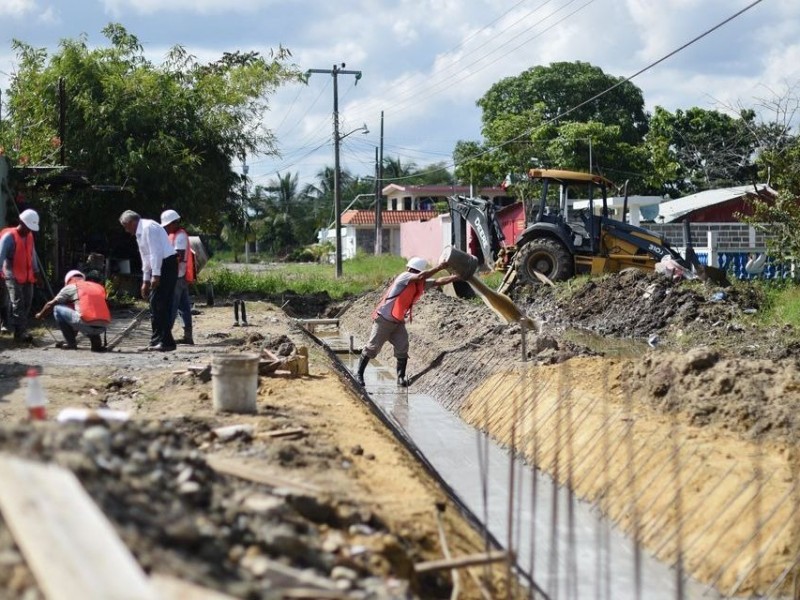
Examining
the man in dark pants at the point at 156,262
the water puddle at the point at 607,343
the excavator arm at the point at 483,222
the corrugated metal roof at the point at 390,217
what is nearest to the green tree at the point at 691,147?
the corrugated metal roof at the point at 390,217

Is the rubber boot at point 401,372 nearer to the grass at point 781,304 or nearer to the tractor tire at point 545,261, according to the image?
the grass at point 781,304

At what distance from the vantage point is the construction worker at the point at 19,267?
13.1m

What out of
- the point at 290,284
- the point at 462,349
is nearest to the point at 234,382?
the point at 462,349

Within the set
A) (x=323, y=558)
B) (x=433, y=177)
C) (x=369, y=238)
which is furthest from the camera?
(x=433, y=177)

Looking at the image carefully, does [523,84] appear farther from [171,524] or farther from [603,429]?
[171,524]

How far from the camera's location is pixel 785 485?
7.76 m

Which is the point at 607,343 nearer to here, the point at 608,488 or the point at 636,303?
the point at 636,303

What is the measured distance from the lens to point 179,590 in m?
3.56

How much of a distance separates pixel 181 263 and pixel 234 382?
5.65 metres

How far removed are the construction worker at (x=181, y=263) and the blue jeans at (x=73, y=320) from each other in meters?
0.88

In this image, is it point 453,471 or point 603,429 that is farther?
point 453,471

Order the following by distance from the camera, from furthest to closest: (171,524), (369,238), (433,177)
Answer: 1. (433,177)
2. (369,238)
3. (171,524)

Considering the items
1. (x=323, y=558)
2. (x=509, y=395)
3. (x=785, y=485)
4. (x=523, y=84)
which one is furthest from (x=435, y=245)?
(x=323, y=558)

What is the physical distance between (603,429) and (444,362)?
6.45 meters
